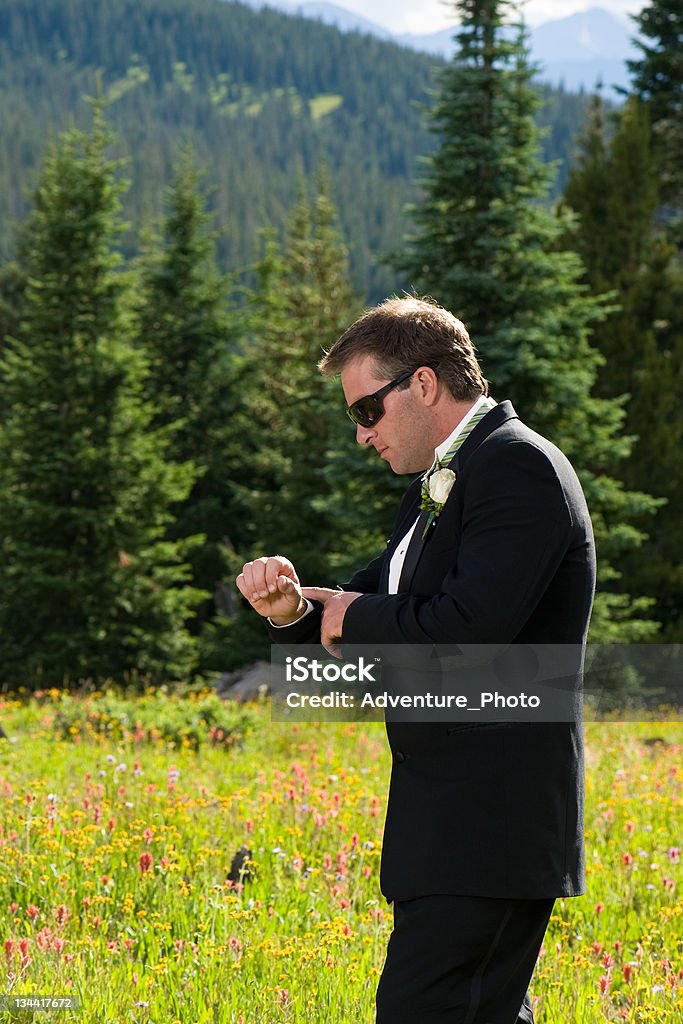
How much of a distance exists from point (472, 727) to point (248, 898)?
2571 millimetres

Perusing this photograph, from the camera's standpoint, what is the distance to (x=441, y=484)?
2686 mm

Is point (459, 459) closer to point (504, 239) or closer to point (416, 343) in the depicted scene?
point (416, 343)

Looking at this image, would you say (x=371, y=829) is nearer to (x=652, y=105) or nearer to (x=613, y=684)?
(x=613, y=684)

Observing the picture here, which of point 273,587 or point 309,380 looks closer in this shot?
point 273,587

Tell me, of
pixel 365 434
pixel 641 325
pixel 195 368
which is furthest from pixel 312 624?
pixel 195 368

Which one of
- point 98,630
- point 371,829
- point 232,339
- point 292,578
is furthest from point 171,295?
point 292,578

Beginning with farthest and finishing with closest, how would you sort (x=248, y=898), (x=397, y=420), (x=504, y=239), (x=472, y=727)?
(x=504, y=239) < (x=248, y=898) < (x=397, y=420) < (x=472, y=727)

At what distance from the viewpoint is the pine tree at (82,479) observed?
20.9 metres

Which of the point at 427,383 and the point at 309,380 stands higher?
the point at 427,383

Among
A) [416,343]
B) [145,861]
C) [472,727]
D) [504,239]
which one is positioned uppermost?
[416,343]

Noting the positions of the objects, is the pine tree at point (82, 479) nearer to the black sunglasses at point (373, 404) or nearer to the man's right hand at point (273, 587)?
the man's right hand at point (273, 587)

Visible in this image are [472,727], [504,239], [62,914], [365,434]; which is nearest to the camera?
[472,727]

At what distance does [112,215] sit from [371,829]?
1949 cm

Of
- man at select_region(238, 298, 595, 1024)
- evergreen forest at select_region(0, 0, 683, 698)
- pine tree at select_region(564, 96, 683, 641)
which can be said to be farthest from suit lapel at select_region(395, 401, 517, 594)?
pine tree at select_region(564, 96, 683, 641)
